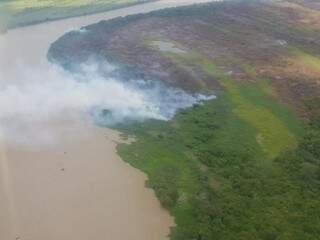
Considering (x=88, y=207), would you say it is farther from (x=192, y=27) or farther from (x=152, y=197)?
(x=192, y=27)

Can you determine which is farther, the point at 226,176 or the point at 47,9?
the point at 47,9

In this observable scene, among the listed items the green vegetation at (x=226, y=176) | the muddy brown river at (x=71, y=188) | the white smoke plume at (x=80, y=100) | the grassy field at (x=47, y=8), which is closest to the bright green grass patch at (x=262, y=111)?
the green vegetation at (x=226, y=176)

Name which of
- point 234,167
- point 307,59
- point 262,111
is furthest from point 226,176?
point 307,59

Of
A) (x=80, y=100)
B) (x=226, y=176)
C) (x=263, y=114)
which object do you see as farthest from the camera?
(x=80, y=100)

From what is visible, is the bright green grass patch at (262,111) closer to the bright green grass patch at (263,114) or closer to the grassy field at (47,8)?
the bright green grass patch at (263,114)

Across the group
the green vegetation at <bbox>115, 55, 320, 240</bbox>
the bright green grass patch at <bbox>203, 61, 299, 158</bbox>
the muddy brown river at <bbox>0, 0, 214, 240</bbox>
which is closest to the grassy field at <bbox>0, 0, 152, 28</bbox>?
the bright green grass patch at <bbox>203, 61, 299, 158</bbox>

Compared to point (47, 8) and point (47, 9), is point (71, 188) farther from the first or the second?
point (47, 8)
